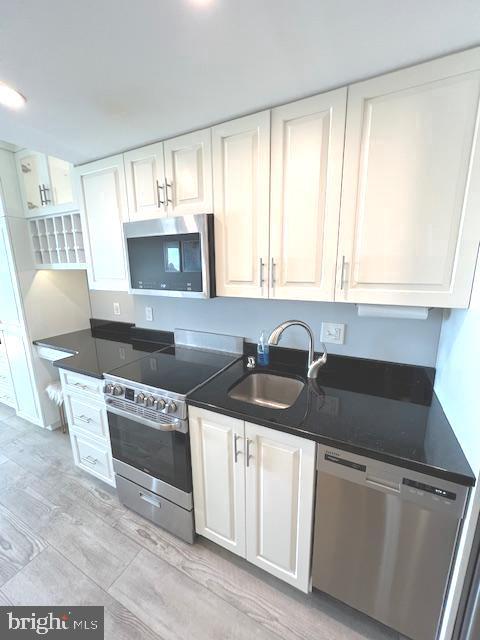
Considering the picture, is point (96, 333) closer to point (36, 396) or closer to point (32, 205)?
point (36, 396)

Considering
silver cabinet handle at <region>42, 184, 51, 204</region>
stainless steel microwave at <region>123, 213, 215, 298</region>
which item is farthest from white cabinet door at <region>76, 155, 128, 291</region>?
silver cabinet handle at <region>42, 184, 51, 204</region>

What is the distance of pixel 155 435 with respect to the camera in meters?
1.45

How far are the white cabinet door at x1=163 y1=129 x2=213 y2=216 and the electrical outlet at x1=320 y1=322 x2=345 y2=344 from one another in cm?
91

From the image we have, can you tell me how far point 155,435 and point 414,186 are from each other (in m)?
1.63

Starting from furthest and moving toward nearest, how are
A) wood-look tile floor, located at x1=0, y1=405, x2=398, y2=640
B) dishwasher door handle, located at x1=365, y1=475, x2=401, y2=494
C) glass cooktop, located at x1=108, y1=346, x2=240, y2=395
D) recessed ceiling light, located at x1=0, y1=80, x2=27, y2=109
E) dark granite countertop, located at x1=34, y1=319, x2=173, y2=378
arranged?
dark granite countertop, located at x1=34, y1=319, x2=173, y2=378 < glass cooktop, located at x1=108, y1=346, x2=240, y2=395 < wood-look tile floor, located at x1=0, y1=405, x2=398, y2=640 < recessed ceiling light, located at x1=0, y1=80, x2=27, y2=109 < dishwasher door handle, located at x1=365, y1=475, x2=401, y2=494

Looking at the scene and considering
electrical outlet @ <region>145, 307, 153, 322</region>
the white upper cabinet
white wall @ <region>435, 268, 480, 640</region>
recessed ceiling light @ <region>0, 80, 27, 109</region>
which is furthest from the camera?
electrical outlet @ <region>145, 307, 153, 322</region>

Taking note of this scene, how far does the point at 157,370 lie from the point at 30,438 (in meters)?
1.90

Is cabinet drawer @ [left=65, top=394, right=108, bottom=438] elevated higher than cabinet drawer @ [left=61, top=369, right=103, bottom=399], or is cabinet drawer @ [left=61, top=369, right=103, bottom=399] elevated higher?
cabinet drawer @ [left=61, top=369, right=103, bottom=399]

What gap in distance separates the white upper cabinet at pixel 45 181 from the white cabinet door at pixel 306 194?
1.67 meters

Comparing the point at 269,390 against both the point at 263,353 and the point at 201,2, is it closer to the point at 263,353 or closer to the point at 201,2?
the point at 263,353

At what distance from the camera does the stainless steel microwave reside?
4.65 ft

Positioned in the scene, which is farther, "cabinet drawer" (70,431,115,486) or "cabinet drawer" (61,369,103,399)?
"cabinet drawer" (70,431,115,486)

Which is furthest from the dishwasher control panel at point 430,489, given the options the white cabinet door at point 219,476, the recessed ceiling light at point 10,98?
the recessed ceiling light at point 10,98

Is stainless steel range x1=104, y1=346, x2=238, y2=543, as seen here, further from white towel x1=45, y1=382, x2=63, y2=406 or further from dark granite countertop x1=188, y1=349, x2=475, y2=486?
white towel x1=45, y1=382, x2=63, y2=406
